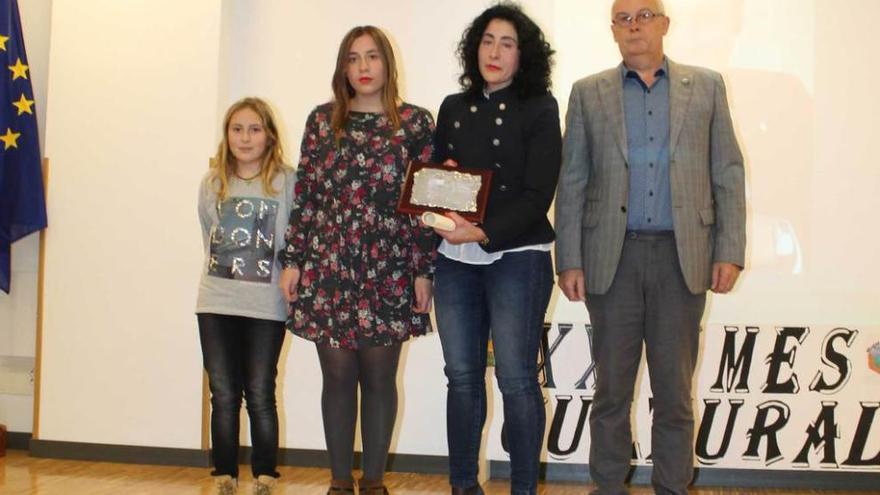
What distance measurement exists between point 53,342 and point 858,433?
3.65m

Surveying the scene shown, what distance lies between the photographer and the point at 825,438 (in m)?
4.03

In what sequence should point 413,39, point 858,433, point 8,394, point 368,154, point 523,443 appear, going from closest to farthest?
point 523,443, point 368,154, point 858,433, point 413,39, point 8,394

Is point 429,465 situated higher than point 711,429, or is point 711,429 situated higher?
point 711,429

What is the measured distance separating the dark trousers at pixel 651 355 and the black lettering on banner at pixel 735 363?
1349 millimetres

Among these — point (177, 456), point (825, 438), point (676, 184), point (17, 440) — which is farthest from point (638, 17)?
point (17, 440)

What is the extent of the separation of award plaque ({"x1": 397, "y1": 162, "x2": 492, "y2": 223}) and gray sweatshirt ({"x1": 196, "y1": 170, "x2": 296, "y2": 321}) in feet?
2.06

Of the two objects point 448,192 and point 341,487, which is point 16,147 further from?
point 448,192

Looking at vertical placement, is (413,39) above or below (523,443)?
above

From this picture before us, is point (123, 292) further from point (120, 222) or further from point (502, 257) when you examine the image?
point (502, 257)

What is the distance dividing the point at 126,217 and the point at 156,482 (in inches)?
49.3

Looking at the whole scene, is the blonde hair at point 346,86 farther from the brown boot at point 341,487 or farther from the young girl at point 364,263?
the brown boot at point 341,487

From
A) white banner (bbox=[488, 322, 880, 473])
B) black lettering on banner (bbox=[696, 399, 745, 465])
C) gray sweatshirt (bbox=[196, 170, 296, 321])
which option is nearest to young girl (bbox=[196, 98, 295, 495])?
gray sweatshirt (bbox=[196, 170, 296, 321])

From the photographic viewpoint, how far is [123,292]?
14.6 feet

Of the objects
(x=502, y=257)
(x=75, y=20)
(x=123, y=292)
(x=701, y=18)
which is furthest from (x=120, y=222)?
(x=701, y=18)
